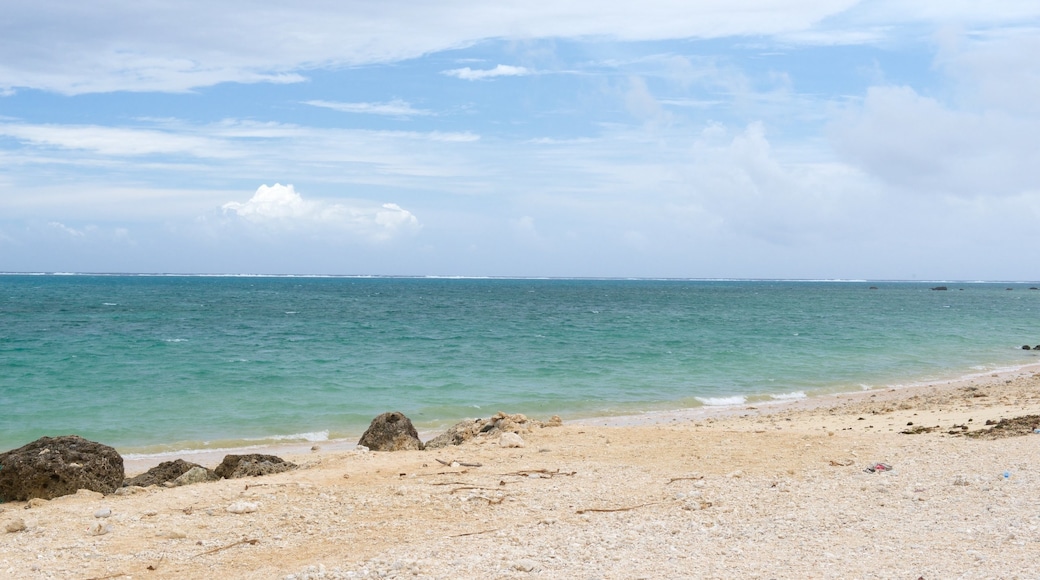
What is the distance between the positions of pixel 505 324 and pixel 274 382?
2596 centimetres

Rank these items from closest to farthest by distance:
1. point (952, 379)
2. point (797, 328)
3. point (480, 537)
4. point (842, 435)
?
point (480, 537), point (842, 435), point (952, 379), point (797, 328)

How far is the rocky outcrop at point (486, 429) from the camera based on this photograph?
12.9 meters

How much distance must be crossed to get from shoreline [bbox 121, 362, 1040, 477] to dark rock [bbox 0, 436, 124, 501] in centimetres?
218

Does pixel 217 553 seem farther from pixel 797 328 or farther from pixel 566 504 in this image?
pixel 797 328

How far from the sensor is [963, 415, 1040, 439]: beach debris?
37.6 ft

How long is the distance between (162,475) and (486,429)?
4939 mm

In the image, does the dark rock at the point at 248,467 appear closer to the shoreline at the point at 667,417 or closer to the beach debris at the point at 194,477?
the beach debris at the point at 194,477

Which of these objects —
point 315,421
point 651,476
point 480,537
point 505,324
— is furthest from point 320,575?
point 505,324

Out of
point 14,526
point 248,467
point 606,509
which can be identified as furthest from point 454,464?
point 14,526

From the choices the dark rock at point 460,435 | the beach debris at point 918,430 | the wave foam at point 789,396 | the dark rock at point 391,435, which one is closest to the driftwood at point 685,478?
the dark rock at point 460,435

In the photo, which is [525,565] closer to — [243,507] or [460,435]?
[243,507]

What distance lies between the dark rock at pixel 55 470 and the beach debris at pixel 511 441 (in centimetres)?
518

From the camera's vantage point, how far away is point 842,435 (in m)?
12.0

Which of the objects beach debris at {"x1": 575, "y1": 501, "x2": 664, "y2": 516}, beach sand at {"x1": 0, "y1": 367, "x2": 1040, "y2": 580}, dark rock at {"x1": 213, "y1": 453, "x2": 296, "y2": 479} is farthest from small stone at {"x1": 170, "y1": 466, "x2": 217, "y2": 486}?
beach debris at {"x1": 575, "y1": 501, "x2": 664, "y2": 516}
